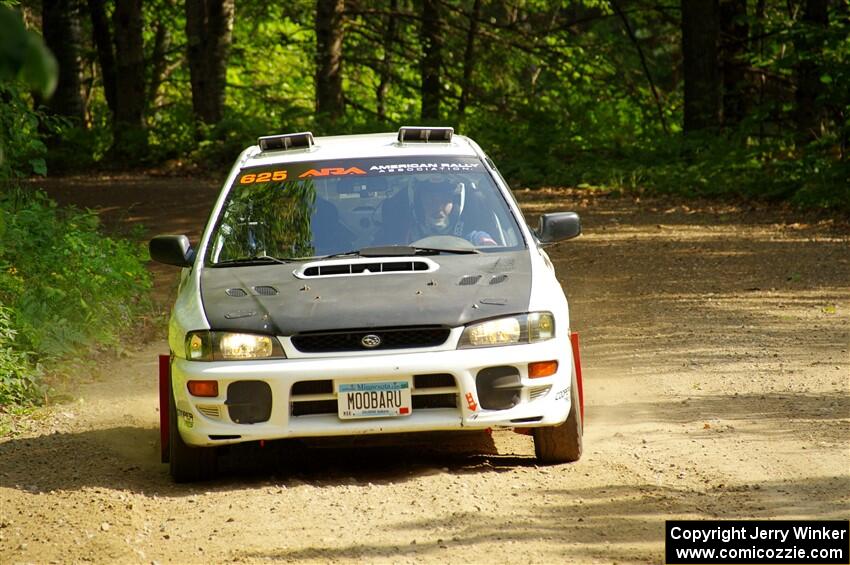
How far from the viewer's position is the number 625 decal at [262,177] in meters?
7.95

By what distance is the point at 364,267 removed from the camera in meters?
6.96

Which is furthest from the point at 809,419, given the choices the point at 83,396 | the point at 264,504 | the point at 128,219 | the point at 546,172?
the point at 546,172

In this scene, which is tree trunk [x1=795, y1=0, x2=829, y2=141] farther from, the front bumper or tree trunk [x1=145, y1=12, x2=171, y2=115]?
tree trunk [x1=145, y1=12, x2=171, y2=115]

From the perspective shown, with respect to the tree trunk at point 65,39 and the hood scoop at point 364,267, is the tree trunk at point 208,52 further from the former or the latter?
the hood scoop at point 364,267

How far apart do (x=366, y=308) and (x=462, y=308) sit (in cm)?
48

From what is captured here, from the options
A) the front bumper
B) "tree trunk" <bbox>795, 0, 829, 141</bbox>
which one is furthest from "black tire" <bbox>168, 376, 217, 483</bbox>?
"tree trunk" <bbox>795, 0, 829, 141</bbox>

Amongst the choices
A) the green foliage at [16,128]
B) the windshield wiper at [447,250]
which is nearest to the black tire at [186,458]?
the windshield wiper at [447,250]

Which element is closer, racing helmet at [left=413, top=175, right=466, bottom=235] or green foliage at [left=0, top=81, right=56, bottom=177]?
racing helmet at [left=413, top=175, right=466, bottom=235]

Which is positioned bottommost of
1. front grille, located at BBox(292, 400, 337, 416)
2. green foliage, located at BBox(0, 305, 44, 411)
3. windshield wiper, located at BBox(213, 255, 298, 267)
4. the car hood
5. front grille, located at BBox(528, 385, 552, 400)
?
green foliage, located at BBox(0, 305, 44, 411)

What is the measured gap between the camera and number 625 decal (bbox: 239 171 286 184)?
7.95 m

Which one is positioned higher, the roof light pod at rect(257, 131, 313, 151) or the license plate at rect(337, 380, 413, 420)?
the roof light pod at rect(257, 131, 313, 151)

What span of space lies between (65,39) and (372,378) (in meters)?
21.2

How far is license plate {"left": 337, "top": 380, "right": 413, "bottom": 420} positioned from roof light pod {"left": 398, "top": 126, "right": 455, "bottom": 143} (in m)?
2.52

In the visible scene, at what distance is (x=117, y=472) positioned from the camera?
7.11 meters
